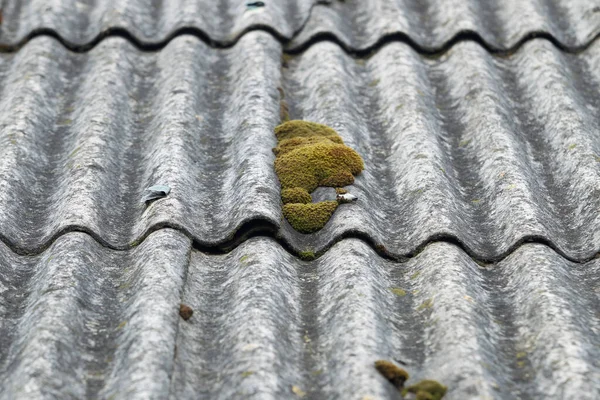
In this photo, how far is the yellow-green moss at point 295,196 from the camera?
104 inches

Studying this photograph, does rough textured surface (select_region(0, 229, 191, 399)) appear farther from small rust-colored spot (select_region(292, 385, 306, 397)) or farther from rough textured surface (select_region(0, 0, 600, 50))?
rough textured surface (select_region(0, 0, 600, 50))

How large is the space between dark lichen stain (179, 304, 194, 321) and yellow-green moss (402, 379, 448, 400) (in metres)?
0.65

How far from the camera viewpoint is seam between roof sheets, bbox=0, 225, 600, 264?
2.45 metres

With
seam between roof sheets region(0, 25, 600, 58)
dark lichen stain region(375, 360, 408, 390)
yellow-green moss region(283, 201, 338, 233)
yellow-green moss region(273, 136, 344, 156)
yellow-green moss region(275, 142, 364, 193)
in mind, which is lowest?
dark lichen stain region(375, 360, 408, 390)

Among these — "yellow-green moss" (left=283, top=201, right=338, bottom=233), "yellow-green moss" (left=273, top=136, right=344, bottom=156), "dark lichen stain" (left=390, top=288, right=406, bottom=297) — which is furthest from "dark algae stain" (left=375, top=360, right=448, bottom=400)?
"yellow-green moss" (left=273, top=136, right=344, bottom=156)

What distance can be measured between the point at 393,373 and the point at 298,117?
4.90 feet

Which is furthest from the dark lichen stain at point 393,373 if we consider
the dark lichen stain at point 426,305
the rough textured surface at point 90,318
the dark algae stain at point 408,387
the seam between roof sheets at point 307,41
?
the seam between roof sheets at point 307,41

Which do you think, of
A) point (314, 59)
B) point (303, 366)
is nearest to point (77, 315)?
point (303, 366)

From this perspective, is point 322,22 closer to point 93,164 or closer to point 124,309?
point 93,164

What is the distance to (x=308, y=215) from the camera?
8.50 ft

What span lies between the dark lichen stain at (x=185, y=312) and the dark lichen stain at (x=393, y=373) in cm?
56

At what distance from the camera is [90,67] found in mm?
3498

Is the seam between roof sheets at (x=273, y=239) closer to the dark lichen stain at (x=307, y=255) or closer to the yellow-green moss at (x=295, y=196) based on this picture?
the dark lichen stain at (x=307, y=255)

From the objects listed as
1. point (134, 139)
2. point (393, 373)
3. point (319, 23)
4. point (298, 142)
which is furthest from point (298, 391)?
point (319, 23)
